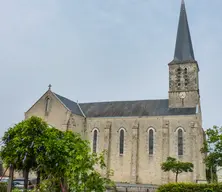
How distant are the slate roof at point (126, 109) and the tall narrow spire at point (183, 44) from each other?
678 centimetres

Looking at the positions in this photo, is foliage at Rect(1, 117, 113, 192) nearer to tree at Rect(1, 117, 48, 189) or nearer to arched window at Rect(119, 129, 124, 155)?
tree at Rect(1, 117, 48, 189)

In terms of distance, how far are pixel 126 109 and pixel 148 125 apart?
4605 mm

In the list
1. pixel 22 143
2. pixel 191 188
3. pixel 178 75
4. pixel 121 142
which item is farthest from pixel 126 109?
pixel 22 143

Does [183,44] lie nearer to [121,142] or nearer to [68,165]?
[121,142]

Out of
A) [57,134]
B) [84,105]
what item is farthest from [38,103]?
[57,134]

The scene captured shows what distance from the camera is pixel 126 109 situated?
38.5 meters

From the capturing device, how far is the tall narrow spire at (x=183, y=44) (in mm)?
38531

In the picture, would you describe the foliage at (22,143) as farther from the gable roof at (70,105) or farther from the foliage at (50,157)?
the gable roof at (70,105)

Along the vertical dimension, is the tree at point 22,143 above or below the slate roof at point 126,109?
below

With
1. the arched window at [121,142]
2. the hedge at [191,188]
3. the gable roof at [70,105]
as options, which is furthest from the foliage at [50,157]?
the gable roof at [70,105]

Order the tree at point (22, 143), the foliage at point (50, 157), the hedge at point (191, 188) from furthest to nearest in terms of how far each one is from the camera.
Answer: the hedge at point (191, 188), the tree at point (22, 143), the foliage at point (50, 157)

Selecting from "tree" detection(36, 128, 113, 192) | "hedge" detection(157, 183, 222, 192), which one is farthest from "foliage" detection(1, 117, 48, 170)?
"hedge" detection(157, 183, 222, 192)

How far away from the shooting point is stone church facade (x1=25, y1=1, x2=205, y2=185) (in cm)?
3306

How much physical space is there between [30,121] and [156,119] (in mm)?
26357
